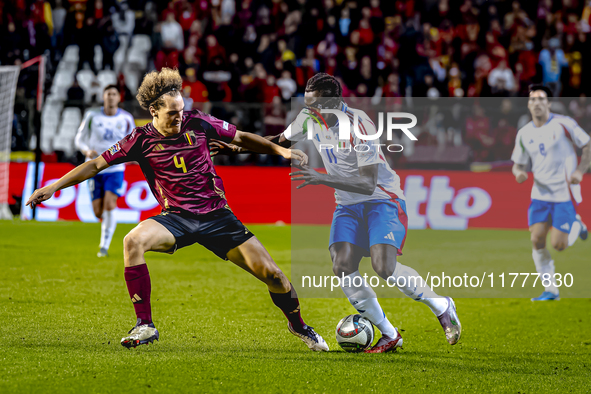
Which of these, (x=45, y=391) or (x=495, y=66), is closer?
(x=45, y=391)

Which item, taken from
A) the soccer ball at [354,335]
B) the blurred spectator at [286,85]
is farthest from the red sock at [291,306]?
the blurred spectator at [286,85]

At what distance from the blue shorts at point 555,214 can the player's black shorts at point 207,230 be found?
448 centimetres

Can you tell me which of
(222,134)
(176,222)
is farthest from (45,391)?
(222,134)

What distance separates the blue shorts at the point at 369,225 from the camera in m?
5.61

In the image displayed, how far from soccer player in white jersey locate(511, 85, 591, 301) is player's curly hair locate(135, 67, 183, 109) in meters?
4.64

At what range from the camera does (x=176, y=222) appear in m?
5.46

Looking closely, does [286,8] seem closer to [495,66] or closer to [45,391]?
[495,66]

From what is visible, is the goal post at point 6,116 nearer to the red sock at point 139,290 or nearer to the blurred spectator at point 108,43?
the blurred spectator at point 108,43

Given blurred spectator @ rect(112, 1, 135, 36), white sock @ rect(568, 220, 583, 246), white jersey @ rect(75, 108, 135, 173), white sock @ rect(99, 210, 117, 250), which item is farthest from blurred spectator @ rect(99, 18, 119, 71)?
white sock @ rect(568, 220, 583, 246)

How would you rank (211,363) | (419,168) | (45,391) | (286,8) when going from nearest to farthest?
(45,391) < (211,363) < (419,168) < (286,8)

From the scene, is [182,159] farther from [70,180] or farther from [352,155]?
[352,155]

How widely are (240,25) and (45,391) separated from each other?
14505 millimetres

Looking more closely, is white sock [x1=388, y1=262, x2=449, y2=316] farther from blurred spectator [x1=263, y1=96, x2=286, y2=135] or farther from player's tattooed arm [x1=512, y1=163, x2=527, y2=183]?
blurred spectator [x1=263, y1=96, x2=286, y2=135]

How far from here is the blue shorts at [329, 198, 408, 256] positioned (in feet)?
18.4
